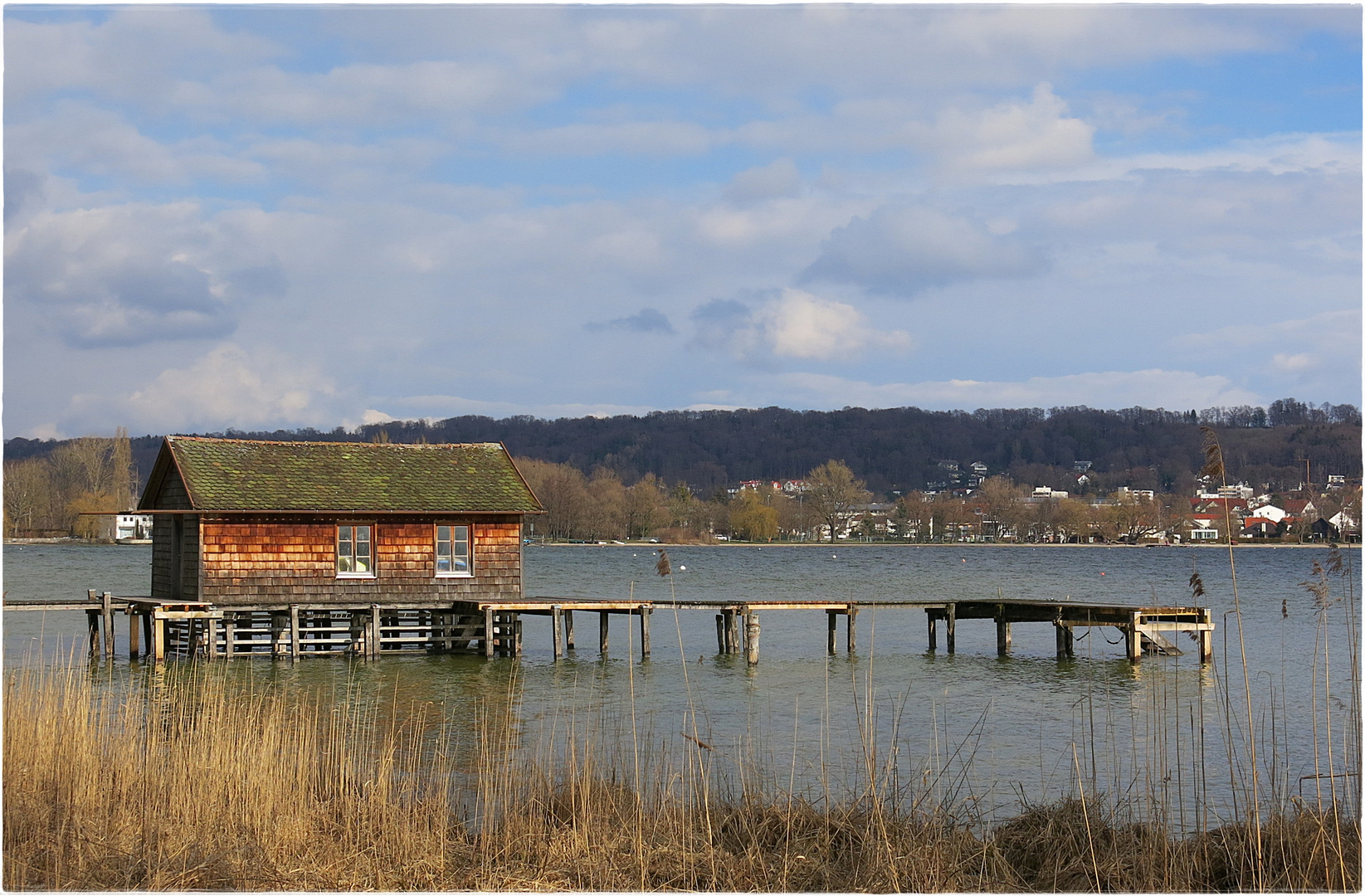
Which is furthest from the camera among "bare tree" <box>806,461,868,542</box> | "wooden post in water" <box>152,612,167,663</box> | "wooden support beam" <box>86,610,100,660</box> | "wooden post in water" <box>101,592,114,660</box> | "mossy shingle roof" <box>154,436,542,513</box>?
"bare tree" <box>806,461,868,542</box>

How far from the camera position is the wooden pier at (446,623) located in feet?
93.8

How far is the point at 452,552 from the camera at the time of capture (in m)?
30.6

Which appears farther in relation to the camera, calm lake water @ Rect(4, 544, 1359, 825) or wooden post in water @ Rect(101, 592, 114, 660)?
wooden post in water @ Rect(101, 592, 114, 660)

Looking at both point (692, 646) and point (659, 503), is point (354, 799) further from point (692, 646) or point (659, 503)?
point (659, 503)

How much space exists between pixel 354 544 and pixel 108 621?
5.59 m

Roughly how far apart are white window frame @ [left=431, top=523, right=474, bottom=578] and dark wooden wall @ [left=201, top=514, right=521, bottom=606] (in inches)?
1.8

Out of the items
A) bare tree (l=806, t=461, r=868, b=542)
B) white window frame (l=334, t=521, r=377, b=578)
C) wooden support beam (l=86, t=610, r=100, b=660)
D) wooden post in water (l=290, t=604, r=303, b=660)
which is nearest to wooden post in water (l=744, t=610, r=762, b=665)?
white window frame (l=334, t=521, r=377, b=578)

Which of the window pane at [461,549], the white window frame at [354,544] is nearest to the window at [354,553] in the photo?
the white window frame at [354,544]

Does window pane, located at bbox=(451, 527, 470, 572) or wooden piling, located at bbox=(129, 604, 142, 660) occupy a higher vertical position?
window pane, located at bbox=(451, 527, 470, 572)

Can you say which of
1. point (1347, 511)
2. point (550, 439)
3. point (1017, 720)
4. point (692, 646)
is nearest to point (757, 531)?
point (550, 439)

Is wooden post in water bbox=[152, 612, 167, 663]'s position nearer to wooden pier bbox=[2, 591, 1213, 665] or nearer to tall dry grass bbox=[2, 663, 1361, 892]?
wooden pier bbox=[2, 591, 1213, 665]

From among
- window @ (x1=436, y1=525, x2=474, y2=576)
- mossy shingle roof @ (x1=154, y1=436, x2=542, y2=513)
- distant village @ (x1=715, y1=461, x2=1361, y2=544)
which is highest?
mossy shingle roof @ (x1=154, y1=436, x2=542, y2=513)

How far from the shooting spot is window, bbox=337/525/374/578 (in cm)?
2972

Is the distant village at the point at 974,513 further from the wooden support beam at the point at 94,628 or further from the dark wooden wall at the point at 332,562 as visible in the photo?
the wooden support beam at the point at 94,628
